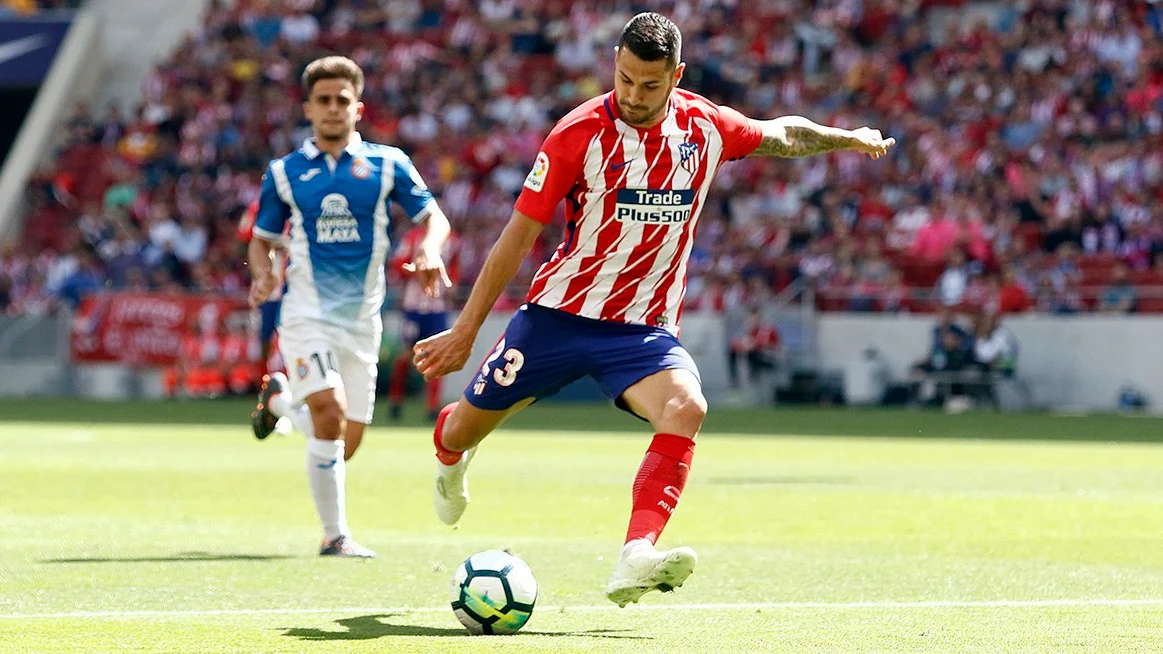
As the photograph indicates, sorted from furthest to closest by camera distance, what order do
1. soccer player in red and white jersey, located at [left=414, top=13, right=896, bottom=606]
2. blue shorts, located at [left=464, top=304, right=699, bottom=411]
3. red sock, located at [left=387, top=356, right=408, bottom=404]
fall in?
red sock, located at [left=387, top=356, right=408, bottom=404], blue shorts, located at [left=464, top=304, right=699, bottom=411], soccer player in red and white jersey, located at [left=414, top=13, right=896, bottom=606]

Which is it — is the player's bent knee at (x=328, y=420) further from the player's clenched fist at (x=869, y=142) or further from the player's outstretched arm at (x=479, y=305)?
the player's clenched fist at (x=869, y=142)

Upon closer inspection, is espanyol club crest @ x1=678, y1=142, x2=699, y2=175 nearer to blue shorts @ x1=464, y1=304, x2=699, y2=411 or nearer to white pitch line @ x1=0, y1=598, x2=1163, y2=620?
blue shorts @ x1=464, y1=304, x2=699, y2=411

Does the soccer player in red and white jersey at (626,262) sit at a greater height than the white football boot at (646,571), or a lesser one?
greater

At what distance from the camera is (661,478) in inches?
281

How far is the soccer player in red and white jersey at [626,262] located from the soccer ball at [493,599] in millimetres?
440

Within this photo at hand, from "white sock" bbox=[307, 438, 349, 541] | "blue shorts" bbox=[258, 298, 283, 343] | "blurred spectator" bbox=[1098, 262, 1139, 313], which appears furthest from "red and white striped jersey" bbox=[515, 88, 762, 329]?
"blurred spectator" bbox=[1098, 262, 1139, 313]

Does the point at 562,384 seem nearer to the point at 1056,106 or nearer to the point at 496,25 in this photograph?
the point at 1056,106

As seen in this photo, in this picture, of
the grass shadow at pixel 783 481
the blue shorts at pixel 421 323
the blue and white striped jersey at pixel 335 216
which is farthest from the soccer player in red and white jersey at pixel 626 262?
the blue shorts at pixel 421 323

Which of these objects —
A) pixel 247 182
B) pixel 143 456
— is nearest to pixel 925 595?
pixel 143 456

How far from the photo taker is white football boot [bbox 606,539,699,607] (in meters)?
6.52

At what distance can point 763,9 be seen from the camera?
32.8 meters

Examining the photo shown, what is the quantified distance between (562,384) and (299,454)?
430 inches

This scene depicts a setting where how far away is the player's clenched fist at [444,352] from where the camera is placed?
6891 millimetres

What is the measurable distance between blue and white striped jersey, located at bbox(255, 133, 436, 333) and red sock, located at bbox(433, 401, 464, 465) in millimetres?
1877
